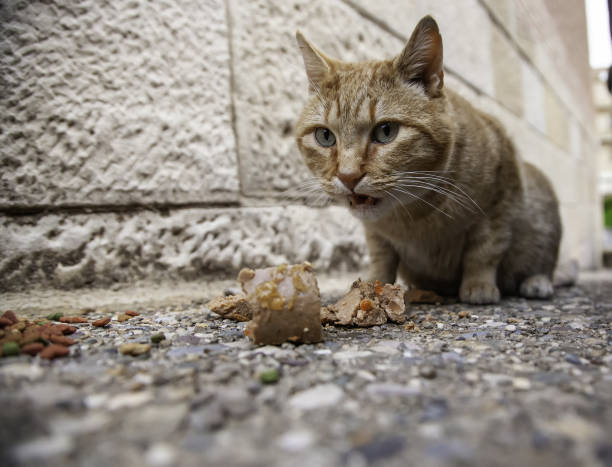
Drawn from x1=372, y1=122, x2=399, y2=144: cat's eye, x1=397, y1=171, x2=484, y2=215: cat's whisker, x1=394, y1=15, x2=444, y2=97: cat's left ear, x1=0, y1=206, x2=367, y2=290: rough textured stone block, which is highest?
x1=394, y1=15, x2=444, y2=97: cat's left ear

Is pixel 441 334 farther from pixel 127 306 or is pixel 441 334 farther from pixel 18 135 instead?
pixel 18 135

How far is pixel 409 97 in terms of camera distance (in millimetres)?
1549

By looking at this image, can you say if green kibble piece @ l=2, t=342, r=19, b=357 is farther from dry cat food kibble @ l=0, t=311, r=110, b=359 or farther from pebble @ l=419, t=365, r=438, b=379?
pebble @ l=419, t=365, r=438, b=379

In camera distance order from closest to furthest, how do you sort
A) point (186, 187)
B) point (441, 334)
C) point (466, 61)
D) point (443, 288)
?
1. point (441, 334)
2. point (186, 187)
3. point (443, 288)
4. point (466, 61)

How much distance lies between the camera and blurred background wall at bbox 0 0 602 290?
1418 mm

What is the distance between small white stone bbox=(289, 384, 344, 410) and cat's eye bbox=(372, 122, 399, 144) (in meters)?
0.95

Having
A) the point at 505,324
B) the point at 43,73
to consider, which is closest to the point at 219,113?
the point at 43,73

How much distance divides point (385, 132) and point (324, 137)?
9.7 inches

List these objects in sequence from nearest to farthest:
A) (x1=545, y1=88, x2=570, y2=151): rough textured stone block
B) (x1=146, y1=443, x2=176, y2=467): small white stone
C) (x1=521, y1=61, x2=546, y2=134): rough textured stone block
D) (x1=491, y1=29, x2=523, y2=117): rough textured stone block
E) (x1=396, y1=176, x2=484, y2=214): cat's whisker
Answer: (x1=146, y1=443, x2=176, y2=467): small white stone < (x1=396, y1=176, x2=484, y2=214): cat's whisker < (x1=491, y1=29, x2=523, y2=117): rough textured stone block < (x1=521, y1=61, x2=546, y2=134): rough textured stone block < (x1=545, y1=88, x2=570, y2=151): rough textured stone block

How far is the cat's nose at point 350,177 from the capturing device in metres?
1.43

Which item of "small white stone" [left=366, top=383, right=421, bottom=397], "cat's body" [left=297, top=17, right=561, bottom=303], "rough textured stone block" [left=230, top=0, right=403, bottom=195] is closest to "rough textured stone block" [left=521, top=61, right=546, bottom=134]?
"cat's body" [left=297, top=17, right=561, bottom=303]

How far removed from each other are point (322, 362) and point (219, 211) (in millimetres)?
1024

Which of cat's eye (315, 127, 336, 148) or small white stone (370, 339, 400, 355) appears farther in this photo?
cat's eye (315, 127, 336, 148)

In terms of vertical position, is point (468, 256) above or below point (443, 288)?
above
